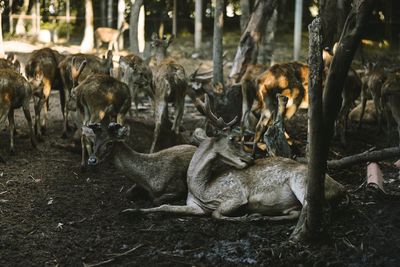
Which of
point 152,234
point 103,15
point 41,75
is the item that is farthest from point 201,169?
point 103,15

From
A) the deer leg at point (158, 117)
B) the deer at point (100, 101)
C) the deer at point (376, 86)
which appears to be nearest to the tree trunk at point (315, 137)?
the deer at point (100, 101)

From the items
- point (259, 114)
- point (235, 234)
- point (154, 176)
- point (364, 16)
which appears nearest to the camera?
point (364, 16)

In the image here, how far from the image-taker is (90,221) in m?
7.46

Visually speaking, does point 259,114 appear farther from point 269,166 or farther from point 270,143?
point 269,166

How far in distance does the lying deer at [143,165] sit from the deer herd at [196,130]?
0.5 inches

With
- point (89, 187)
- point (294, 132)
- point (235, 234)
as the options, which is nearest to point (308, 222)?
point (235, 234)

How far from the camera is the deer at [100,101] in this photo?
33.1ft

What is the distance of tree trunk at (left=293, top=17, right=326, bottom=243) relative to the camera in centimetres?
600

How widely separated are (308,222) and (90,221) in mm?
2453

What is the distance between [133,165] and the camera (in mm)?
8133

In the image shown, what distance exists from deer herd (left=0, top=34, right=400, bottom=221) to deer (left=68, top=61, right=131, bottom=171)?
14 millimetres

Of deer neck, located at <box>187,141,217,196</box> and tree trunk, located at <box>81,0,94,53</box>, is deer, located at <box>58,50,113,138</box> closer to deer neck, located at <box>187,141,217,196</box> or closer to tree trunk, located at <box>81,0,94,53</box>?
deer neck, located at <box>187,141,217,196</box>

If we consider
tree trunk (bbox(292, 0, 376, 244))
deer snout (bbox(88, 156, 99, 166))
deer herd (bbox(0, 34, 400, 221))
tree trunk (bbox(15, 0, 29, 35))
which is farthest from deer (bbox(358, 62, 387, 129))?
tree trunk (bbox(15, 0, 29, 35))

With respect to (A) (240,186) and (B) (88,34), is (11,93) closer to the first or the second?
(A) (240,186)
